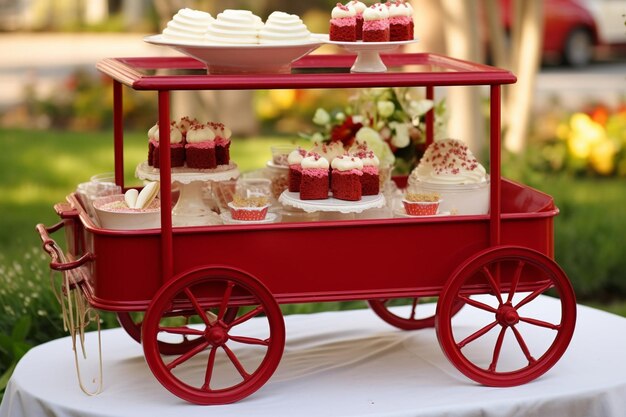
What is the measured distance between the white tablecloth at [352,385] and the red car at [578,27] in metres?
10.4

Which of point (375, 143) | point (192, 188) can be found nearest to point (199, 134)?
point (192, 188)

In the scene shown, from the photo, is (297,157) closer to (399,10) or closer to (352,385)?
(399,10)

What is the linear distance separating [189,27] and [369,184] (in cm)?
72

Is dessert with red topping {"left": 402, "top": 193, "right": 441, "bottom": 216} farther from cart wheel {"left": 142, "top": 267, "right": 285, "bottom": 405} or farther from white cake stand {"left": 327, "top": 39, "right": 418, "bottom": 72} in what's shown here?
cart wheel {"left": 142, "top": 267, "right": 285, "bottom": 405}

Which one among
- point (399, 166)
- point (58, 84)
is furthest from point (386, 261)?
point (58, 84)

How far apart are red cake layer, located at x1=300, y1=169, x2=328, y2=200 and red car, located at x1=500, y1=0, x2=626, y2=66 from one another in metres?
10.8

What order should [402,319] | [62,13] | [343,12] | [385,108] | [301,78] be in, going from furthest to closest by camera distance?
[62,13], [385,108], [402,319], [343,12], [301,78]

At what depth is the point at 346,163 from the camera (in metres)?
3.43

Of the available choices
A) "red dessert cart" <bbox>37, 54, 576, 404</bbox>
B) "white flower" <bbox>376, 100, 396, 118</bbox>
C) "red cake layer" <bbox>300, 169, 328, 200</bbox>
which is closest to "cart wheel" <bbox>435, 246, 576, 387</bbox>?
"red dessert cart" <bbox>37, 54, 576, 404</bbox>

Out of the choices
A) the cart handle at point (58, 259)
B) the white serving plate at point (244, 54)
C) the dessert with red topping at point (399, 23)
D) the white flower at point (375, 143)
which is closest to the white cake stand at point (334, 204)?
the white serving plate at point (244, 54)

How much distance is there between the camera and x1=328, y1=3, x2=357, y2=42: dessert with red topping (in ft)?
11.4

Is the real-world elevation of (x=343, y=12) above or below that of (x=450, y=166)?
above

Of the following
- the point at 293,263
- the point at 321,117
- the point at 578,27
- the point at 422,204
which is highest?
the point at 578,27

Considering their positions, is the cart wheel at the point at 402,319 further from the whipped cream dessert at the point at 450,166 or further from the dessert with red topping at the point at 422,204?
the dessert with red topping at the point at 422,204
